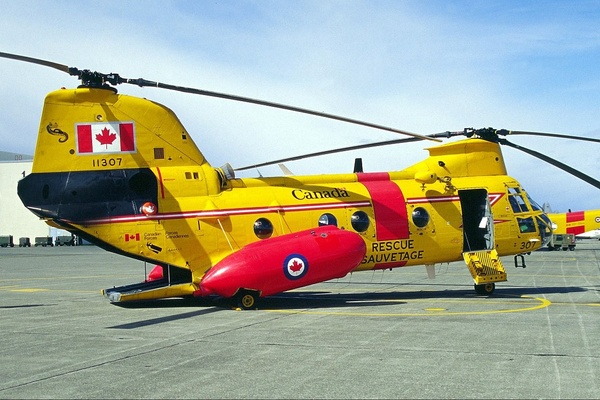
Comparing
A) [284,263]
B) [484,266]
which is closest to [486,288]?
[484,266]

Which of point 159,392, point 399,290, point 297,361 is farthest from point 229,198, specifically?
point 159,392

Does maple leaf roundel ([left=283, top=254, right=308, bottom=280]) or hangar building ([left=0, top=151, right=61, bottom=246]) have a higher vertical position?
hangar building ([left=0, top=151, right=61, bottom=246])

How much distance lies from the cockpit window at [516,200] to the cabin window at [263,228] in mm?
7960

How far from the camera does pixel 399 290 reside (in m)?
22.2

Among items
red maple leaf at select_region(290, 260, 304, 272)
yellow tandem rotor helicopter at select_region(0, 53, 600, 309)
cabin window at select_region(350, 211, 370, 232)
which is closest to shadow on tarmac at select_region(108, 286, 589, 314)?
yellow tandem rotor helicopter at select_region(0, 53, 600, 309)

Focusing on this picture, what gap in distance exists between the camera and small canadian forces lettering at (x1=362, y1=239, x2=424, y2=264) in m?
18.9

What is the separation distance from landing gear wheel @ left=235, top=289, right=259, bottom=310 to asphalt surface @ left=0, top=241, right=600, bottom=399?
11.7 inches

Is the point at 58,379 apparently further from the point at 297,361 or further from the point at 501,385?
the point at 501,385

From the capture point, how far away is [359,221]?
61.9 ft

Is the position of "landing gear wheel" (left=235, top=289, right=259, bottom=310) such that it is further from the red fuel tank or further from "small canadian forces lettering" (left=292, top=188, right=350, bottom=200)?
"small canadian forces lettering" (left=292, top=188, right=350, bottom=200)

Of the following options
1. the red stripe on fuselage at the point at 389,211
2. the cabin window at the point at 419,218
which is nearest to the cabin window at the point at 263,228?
the red stripe on fuselage at the point at 389,211

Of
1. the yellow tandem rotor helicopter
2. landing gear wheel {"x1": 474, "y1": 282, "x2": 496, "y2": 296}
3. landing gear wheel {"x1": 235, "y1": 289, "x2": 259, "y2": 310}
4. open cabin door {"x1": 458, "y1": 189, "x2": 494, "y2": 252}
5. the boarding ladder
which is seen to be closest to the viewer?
landing gear wheel {"x1": 235, "y1": 289, "x2": 259, "y2": 310}

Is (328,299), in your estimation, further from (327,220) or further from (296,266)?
(296,266)

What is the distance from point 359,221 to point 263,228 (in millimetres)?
2924
